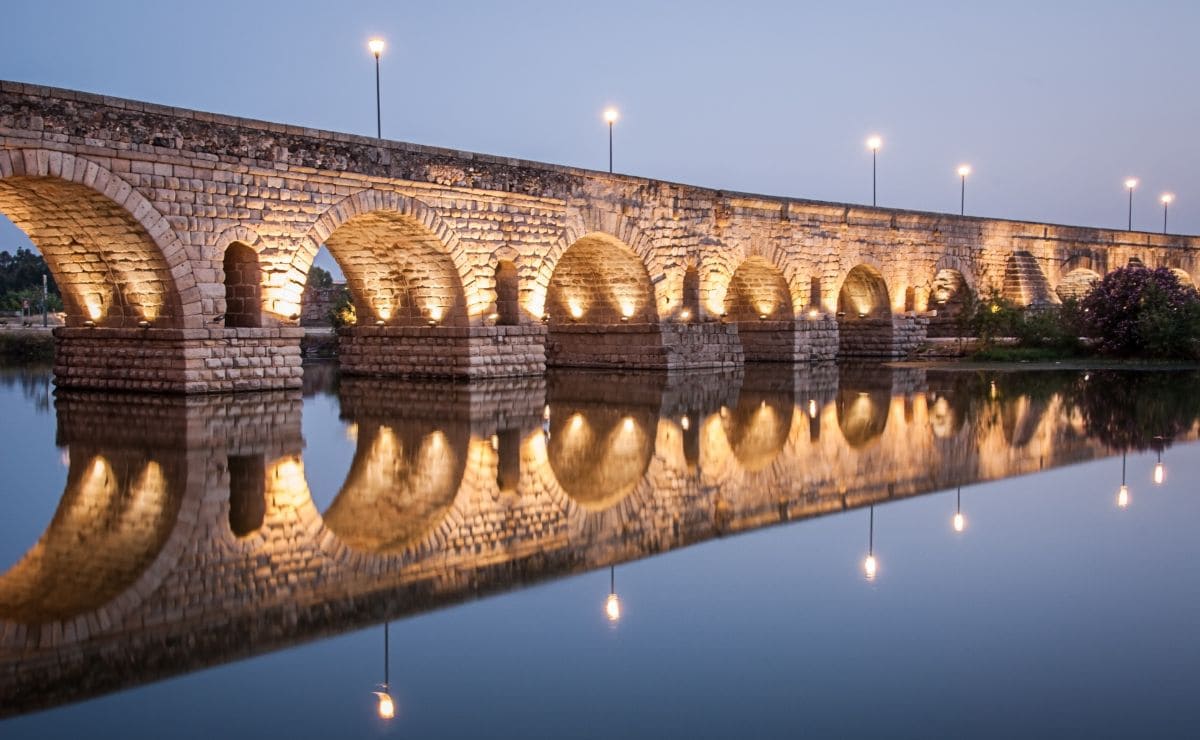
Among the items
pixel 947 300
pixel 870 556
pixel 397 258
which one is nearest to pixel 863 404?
pixel 397 258

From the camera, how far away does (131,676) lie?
3912mm

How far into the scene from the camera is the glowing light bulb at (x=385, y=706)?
363 cm

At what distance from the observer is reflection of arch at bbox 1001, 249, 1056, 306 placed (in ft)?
103

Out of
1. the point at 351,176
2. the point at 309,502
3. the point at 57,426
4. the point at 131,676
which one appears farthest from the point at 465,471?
the point at 351,176

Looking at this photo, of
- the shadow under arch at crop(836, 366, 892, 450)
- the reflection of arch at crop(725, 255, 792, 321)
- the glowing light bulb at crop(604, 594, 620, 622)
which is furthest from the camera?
the reflection of arch at crop(725, 255, 792, 321)

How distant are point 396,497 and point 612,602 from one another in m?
2.89

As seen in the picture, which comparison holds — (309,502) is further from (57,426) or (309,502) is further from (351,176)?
(351,176)

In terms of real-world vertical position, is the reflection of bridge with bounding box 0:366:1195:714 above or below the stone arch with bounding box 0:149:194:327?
below

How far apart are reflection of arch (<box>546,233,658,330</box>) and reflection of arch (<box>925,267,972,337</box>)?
11894 millimetres

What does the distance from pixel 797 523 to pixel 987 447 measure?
4.17 metres

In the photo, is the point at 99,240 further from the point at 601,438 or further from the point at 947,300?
the point at 947,300

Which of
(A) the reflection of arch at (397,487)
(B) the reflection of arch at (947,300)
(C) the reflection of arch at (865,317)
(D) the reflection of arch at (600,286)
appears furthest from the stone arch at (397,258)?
(B) the reflection of arch at (947,300)

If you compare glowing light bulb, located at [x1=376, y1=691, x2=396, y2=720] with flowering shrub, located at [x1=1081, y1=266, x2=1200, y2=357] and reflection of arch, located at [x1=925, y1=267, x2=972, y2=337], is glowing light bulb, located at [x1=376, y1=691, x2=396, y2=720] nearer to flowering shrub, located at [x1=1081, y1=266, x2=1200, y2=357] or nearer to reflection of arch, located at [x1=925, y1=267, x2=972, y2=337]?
flowering shrub, located at [x1=1081, y1=266, x2=1200, y2=357]

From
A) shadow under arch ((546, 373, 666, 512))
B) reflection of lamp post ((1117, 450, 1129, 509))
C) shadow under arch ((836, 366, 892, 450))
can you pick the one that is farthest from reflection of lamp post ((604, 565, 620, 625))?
shadow under arch ((836, 366, 892, 450))
